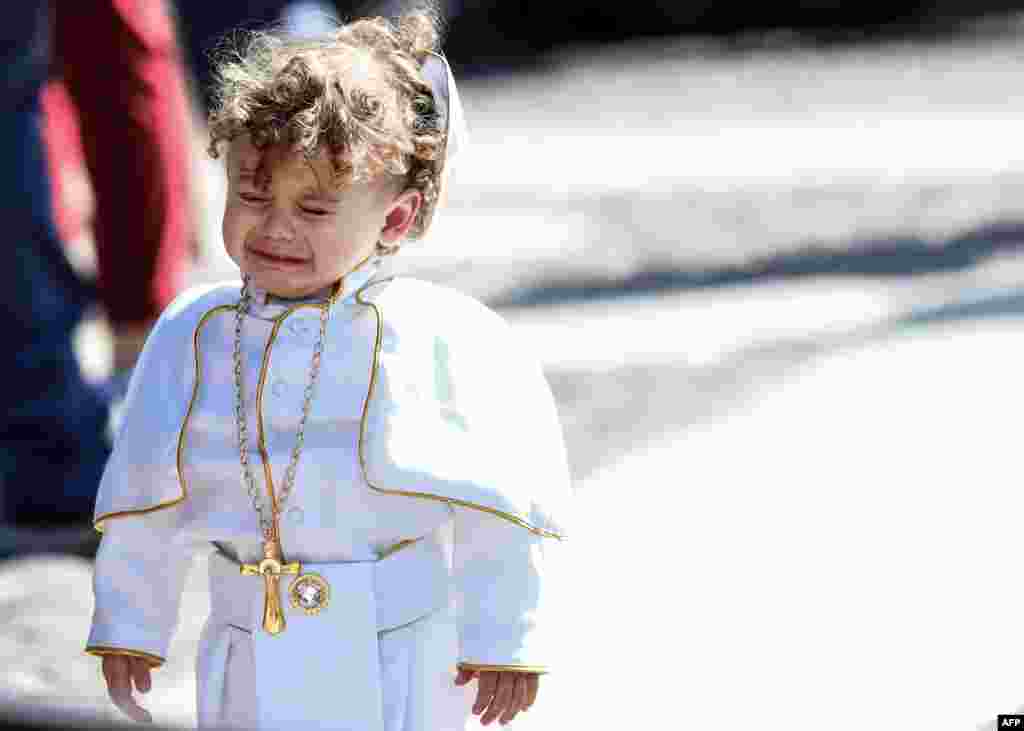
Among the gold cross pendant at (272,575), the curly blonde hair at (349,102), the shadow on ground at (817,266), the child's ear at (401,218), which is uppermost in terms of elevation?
the shadow on ground at (817,266)

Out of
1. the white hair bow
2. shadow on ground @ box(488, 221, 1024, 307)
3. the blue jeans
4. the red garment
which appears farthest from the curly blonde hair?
shadow on ground @ box(488, 221, 1024, 307)

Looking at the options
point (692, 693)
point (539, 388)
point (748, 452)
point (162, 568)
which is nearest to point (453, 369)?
point (539, 388)

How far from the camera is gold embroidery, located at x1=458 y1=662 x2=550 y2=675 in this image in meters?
2.29

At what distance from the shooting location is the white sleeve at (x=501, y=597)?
229 cm

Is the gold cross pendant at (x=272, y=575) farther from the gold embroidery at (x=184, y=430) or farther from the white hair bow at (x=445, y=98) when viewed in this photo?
the white hair bow at (x=445, y=98)

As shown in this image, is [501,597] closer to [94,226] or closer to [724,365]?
[94,226]

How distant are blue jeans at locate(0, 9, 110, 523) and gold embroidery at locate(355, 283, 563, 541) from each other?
210 centimetres

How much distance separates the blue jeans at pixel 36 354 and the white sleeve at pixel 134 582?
1989 mm

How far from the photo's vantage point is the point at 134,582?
2.34 meters

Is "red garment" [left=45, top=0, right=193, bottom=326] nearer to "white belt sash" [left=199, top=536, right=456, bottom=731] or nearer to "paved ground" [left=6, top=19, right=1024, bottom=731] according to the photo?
"paved ground" [left=6, top=19, right=1024, bottom=731]

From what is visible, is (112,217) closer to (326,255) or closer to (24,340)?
(24,340)

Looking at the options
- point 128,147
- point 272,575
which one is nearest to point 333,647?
point 272,575

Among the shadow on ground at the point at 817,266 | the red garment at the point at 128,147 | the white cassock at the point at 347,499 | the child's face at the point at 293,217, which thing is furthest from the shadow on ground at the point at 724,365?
the child's face at the point at 293,217

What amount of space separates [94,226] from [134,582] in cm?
261
